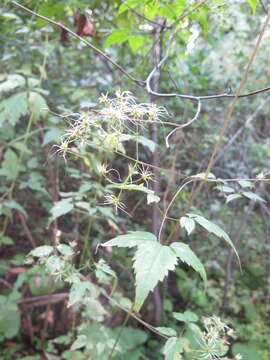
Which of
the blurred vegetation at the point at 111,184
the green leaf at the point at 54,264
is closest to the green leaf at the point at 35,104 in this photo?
the blurred vegetation at the point at 111,184

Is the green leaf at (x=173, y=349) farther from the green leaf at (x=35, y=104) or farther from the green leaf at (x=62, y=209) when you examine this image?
the green leaf at (x=35, y=104)

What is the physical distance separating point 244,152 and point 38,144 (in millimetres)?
1473

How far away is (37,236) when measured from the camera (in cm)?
216

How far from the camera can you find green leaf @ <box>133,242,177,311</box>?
0.52 m

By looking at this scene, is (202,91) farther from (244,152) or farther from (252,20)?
(252,20)

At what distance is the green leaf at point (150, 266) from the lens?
0.52m

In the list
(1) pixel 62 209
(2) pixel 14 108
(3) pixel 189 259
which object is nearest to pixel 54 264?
(1) pixel 62 209

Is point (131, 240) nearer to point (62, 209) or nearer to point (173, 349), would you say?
point (173, 349)

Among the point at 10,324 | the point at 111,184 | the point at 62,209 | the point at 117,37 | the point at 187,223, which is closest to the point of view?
the point at 187,223

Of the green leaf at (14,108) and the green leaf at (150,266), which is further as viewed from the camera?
the green leaf at (14,108)

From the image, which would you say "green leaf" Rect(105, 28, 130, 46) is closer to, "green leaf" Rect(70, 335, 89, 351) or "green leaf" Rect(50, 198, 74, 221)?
"green leaf" Rect(50, 198, 74, 221)

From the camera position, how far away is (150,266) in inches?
21.4

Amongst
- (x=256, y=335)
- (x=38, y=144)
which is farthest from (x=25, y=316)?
(x=256, y=335)

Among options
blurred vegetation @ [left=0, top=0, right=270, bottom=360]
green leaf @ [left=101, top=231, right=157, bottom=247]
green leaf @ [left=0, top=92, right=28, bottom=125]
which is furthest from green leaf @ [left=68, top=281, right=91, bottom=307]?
green leaf @ [left=0, top=92, right=28, bottom=125]
